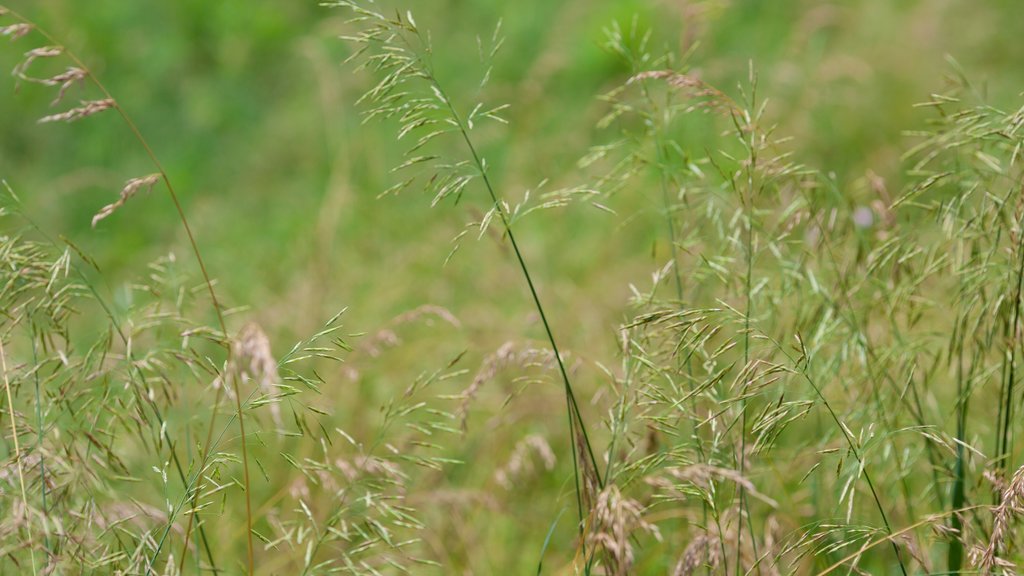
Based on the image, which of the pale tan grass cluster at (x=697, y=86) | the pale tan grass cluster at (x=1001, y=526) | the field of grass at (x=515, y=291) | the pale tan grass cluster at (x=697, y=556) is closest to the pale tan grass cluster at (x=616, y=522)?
the field of grass at (x=515, y=291)

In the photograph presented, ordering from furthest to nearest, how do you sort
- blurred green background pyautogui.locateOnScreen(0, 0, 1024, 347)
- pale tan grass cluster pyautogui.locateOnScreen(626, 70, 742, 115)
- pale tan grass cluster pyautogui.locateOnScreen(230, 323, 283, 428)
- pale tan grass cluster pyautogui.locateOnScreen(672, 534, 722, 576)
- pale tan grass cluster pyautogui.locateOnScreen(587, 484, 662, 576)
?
blurred green background pyautogui.locateOnScreen(0, 0, 1024, 347)
pale tan grass cluster pyautogui.locateOnScreen(626, 70, 742, 115)
pale tan grass cluster pyautogui.locateOnScreen(672, 534, 722, 576)
pale tan grass cluster pyautogui.locateOnScreen(230, 323, 283, 428)
pale tan grass cluster pyautogui.locateOnScreen(587, 484, 662, 576)

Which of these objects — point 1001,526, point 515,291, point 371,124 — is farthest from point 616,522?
point 371,124

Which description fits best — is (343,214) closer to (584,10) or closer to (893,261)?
(584,10)

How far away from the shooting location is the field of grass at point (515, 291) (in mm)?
1793

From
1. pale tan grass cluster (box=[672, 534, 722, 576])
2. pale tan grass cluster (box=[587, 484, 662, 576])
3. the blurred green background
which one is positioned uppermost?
pale tan grass cluster (box=[587, 484, 662, 576])

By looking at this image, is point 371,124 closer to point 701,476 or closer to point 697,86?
point 697,86

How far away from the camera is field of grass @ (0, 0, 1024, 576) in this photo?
1793 millimetres

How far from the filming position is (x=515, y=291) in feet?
13.9

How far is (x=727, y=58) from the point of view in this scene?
18.0ft

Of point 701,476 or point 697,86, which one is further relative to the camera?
point 697,86

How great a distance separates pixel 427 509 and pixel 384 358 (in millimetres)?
1028

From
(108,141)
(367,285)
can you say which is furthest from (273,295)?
(108,141)

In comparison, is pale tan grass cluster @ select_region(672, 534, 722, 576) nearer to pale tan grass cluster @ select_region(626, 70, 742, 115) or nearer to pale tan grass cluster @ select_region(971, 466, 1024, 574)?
pale tan grass cluster @ select_region(971, 466, 1024, 574)

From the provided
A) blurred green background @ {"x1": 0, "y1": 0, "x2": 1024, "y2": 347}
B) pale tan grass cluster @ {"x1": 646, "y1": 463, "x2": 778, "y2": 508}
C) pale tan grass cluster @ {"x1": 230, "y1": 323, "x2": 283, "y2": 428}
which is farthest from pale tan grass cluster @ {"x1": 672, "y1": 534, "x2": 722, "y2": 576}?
blurred green background @ {"x1": 0, "y1": 0, "x2": 1024, "y2": 347}
